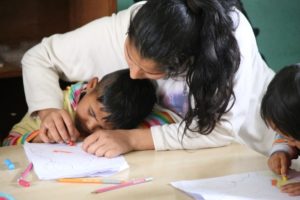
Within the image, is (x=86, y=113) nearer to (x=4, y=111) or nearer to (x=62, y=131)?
(x=62, y=131)

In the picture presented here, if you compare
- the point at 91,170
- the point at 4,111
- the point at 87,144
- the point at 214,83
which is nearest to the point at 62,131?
the point at 87,144

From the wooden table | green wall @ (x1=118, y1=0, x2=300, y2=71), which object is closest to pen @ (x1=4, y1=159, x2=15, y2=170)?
the wooden table

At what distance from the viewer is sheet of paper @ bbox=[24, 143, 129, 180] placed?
1.02 meters

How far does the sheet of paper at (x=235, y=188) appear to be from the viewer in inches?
38.3

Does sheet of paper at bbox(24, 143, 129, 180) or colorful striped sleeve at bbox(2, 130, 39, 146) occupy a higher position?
sheet of paper at bbox(24, 143, 129, 180)

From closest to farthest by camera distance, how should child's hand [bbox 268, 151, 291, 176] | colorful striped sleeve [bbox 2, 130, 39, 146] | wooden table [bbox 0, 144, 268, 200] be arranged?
1. wooden table [bbox 0, 144, 268, 200]
2. child's hand [bbox 268, 151, 291, 176]
3. colorful striped sleeve [bbox 2, 130, 39, 146]

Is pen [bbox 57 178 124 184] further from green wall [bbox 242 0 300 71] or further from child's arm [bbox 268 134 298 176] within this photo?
green wall [bbox 242 0 300 71]

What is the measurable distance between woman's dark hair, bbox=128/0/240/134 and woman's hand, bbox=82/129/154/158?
154mm

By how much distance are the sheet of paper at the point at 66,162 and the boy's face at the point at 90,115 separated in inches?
4.2

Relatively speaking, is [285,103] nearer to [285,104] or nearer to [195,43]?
[285,104]

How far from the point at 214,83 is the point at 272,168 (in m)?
0.24

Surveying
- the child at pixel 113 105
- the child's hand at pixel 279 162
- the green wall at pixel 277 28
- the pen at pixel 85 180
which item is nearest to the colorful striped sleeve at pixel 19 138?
the child at pixel 113 105

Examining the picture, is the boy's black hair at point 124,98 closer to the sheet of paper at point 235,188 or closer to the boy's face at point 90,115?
the boy's face at point 90,115

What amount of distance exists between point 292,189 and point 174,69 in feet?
1.20
